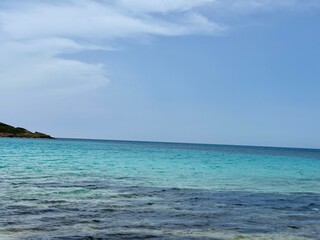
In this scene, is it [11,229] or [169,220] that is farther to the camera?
[169,220]

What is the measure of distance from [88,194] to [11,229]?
8.63 meters

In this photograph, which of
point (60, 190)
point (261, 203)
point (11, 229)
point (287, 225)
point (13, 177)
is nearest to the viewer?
point (11, 229)

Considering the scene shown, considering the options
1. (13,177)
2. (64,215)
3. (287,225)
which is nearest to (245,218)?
(287,225)

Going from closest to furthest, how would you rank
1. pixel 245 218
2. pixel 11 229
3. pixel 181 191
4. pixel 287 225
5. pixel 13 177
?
pixel 11 229, pixel 287 225, pixel 245 218, pixel 181 191, pixel 13 177

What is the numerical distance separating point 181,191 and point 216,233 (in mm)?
10939

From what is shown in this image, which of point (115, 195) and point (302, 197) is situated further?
point (302, 197)

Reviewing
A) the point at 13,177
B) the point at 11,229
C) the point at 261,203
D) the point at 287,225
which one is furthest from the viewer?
the point at 13,177

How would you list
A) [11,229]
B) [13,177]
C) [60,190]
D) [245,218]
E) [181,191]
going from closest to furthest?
[11,229] → [245,218] → [60,190] → [181,191] → [13,177]

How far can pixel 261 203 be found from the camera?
2064 centimetres

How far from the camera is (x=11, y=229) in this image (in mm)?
13000

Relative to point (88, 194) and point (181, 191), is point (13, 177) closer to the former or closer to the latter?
point (88, 194)

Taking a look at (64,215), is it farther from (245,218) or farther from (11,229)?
(245,218)

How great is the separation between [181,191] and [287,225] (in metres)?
9.70

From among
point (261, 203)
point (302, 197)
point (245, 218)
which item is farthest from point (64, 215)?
point (302, 197)
